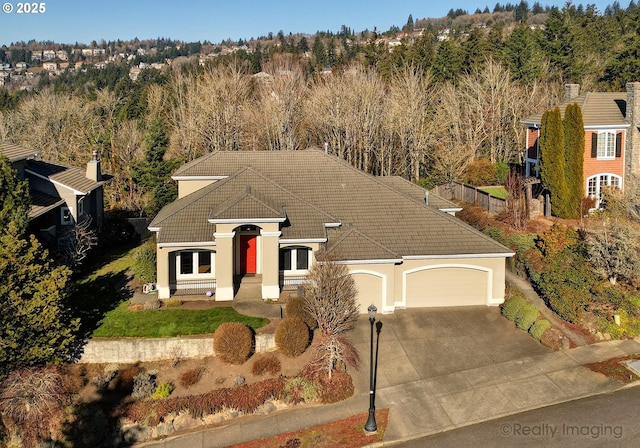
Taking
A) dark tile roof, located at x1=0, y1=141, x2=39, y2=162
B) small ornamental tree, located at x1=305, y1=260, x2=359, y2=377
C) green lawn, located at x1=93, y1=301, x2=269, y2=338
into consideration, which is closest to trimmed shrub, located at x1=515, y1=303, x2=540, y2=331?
small ornamental tree, located at x1=305, y1=260, x2=359, y2=377

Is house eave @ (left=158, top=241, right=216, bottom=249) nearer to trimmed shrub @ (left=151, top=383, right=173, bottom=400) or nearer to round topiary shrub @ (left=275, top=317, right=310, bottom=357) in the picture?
round topiary shrub @ (left=275, top=317, right=310, bottom=357)

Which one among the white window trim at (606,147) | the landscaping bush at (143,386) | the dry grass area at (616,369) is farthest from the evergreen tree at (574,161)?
the landscaping bush at (143,386)

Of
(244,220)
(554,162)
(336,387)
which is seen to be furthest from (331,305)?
(554,162)

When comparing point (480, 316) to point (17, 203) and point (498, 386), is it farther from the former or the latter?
point (17, 203)

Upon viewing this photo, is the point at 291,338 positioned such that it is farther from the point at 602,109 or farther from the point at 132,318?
the point at 602,109

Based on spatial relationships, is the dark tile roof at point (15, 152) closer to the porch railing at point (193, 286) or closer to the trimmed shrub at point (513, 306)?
the porch railing at point (193, 286)

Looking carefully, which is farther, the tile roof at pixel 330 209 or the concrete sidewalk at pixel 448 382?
the tile roof at pixel 330 209
